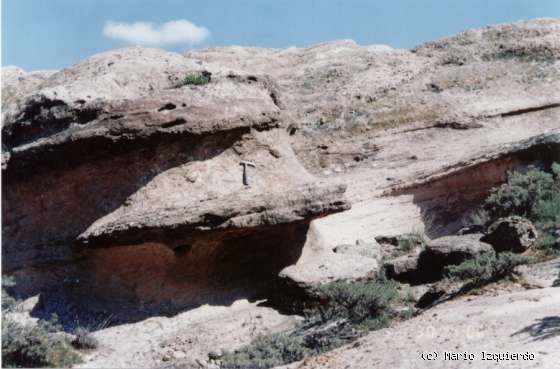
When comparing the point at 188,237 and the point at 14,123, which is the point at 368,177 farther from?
the point at 14,123

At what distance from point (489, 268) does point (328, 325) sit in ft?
7.27

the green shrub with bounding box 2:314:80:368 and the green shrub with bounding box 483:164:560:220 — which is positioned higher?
the green shrub with bounding box 483:164:560:220

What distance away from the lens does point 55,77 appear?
13.9 m

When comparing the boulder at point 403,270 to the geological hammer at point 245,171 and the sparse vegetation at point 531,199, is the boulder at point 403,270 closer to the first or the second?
the sparse vegetation at point 531,199

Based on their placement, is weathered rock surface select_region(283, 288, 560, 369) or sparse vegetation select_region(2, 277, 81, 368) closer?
weathered rock surface select_region(283, 288, 560, 369)

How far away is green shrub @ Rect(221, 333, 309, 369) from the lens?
803 centimetres

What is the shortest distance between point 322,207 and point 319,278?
A: 1084mm

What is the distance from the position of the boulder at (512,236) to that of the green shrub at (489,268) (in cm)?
98

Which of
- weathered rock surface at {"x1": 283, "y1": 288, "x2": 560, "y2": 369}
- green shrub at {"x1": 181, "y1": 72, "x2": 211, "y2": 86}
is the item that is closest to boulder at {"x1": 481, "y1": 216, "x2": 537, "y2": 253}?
weathered rock surface at {"x1": 283, "y1": 288, "x2": 560, "y2": 369}

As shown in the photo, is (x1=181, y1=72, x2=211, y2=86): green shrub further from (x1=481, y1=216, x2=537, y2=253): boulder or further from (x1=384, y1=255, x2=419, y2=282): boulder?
(x1=481, y1=216, x2=537, y2=253): boulder

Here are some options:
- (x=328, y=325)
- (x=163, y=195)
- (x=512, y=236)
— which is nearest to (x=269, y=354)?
(x=328, y=325)

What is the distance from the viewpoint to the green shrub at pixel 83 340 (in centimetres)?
934

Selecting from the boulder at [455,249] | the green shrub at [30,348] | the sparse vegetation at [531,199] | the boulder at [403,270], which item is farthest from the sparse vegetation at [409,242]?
the green shrub at [30,348]

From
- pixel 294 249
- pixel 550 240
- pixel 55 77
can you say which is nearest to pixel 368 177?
pixel 294 249
